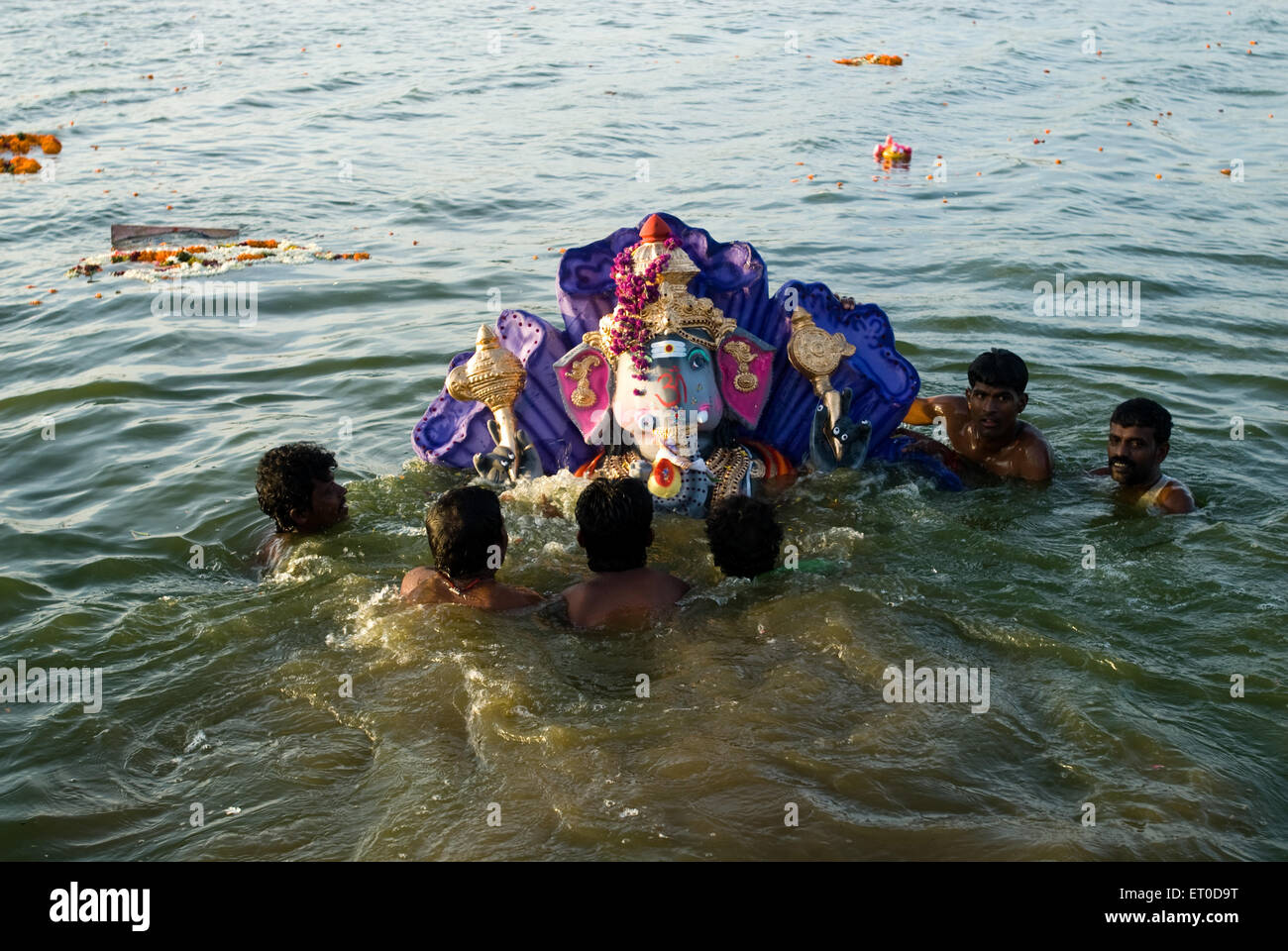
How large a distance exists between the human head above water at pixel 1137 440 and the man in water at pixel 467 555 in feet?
10.5

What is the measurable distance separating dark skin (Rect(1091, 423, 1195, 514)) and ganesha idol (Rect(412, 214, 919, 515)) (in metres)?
1.11

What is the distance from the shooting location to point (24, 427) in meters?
8.03

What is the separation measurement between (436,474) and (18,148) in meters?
11.1

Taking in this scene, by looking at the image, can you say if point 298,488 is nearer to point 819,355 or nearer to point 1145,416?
point 819,355

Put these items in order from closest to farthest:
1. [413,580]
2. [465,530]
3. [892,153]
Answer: [465,530]
[413,580]
[892,153]

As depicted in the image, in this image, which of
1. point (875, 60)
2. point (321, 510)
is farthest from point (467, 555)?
point (875, 60)

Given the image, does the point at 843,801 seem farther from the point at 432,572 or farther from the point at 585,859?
the point at 432,572

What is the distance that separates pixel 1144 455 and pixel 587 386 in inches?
116

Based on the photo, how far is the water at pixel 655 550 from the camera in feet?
13.6

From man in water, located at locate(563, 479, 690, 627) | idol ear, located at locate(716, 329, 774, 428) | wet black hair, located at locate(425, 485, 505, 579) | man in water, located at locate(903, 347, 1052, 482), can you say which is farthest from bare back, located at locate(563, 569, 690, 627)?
man in water, located at locate(903, 347, 1052, 482)

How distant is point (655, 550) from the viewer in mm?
6152

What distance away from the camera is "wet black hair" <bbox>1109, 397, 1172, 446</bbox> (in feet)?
20.7

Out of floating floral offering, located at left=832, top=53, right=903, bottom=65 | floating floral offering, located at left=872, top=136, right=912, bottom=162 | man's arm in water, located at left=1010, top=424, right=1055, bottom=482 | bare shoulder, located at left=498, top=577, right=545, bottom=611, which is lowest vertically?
bare shoulder, located at left=498, top=577, right=545, bottom=611

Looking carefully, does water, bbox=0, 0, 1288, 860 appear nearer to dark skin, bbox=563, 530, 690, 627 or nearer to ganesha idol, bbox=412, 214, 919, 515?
dark skin, bbox=563, 530, 690, 627
